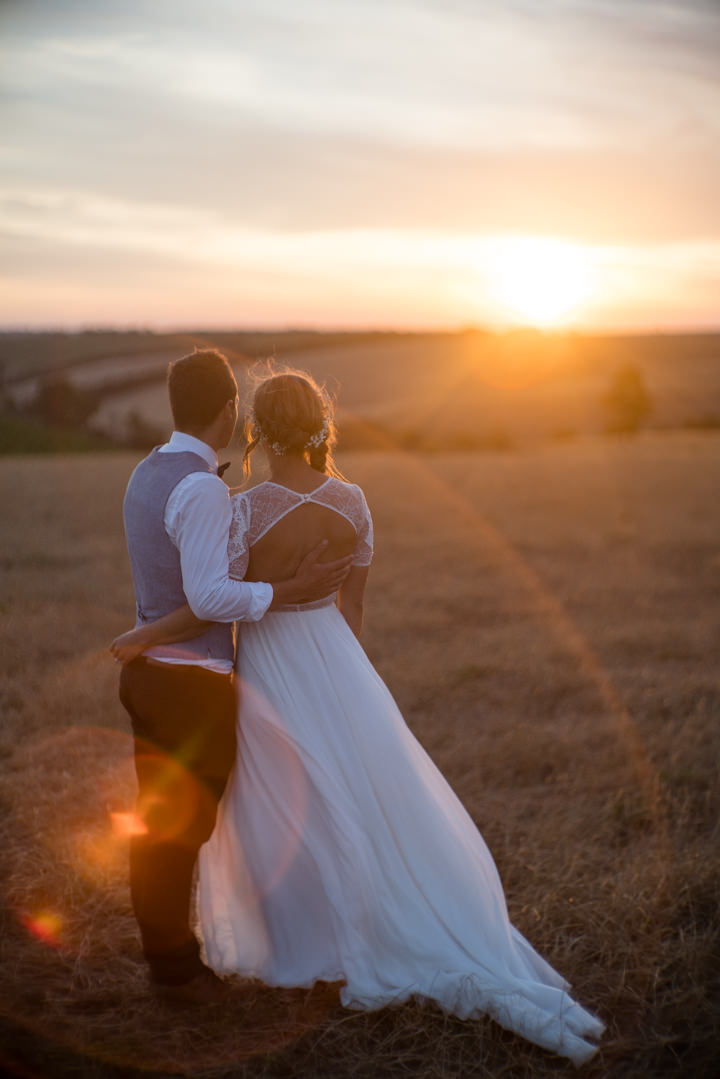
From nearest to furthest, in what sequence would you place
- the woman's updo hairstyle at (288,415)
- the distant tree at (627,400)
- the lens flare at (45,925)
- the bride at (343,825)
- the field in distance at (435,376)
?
the woman's updo hairstyle at (288,415) → the bride at (343,825) → the lens flare at (45,925) → the field in distance at (435,376) → the distant tree at (627,400)

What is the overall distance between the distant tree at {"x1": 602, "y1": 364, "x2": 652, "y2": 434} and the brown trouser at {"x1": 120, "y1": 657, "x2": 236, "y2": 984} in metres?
46.1

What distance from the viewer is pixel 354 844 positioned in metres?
3.41

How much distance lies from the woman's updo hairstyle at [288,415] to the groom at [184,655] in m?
0.10

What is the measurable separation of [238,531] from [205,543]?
216 mm

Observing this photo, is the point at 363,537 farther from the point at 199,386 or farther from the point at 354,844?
the point at 354,844

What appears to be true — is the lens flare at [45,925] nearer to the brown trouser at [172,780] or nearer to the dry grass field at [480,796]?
the dry grass field at [480,796]

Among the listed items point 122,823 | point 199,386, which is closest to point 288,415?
point 199,386

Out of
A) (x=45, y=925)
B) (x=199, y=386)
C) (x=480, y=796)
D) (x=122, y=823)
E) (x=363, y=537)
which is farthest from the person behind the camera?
(x=480, y=796)

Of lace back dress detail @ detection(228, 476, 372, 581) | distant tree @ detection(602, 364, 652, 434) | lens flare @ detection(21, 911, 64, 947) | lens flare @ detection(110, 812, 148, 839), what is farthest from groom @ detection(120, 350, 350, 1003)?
distant tree @ detection(602, 364, 652, 434)

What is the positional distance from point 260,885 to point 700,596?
9050mm

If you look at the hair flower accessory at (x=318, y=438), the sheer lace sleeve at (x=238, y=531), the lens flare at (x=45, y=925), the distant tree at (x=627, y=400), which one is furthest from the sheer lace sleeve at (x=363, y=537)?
the distant tree at (x=627, y=400)

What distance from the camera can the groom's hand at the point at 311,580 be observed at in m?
3.29

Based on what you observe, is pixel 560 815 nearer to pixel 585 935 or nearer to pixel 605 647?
pixel 585 935

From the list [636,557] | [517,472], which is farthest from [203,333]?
[636,557]
